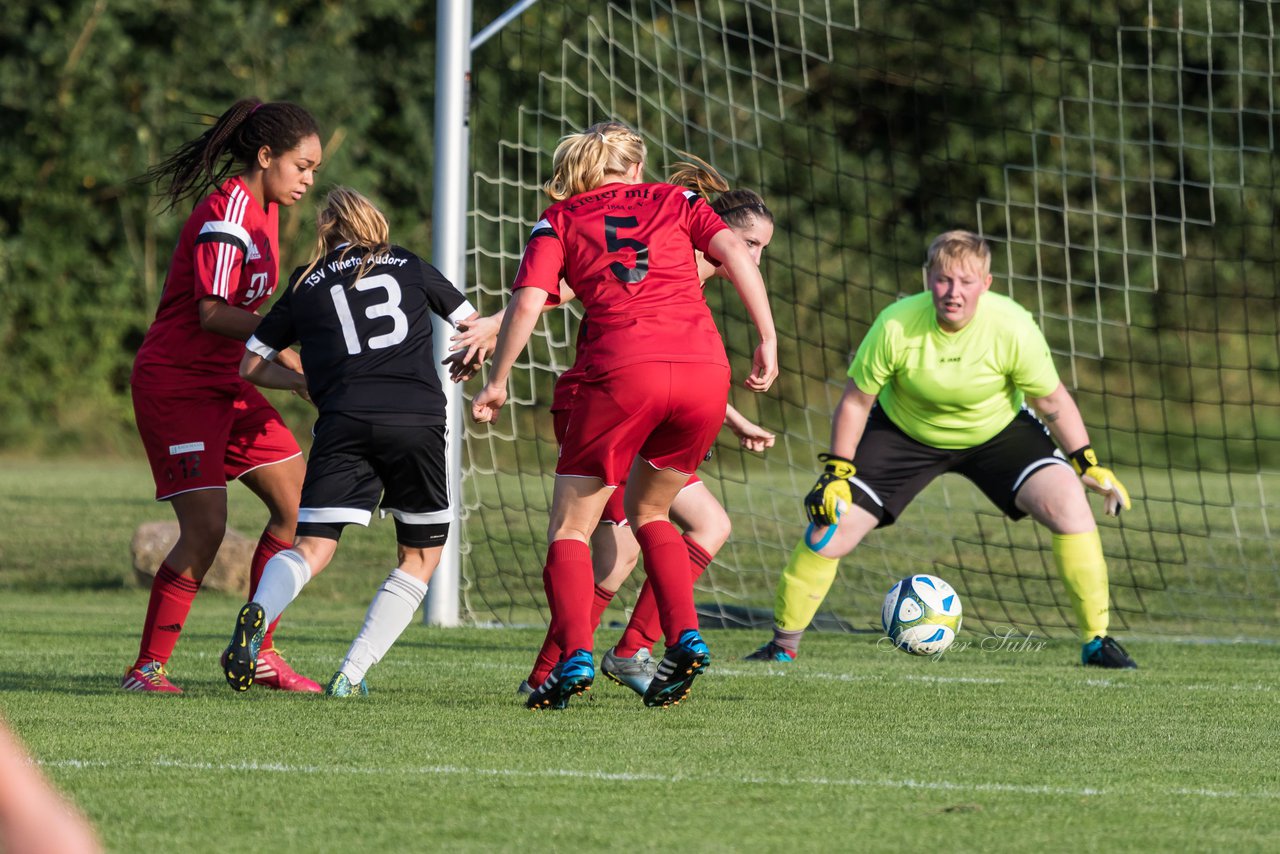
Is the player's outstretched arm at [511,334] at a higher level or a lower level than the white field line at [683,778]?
higher

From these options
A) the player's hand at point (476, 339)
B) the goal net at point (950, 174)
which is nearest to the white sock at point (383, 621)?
the player's hand at point (476, 339)

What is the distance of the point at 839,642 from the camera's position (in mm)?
7148

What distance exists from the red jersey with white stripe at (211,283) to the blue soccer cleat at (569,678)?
155cm

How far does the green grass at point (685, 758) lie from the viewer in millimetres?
3078

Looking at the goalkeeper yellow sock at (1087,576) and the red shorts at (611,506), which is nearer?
the red shorts at (611,506)

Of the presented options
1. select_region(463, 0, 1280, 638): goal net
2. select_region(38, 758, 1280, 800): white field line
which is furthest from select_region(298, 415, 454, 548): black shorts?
select_region(463, 0, 1280, 638): goal net

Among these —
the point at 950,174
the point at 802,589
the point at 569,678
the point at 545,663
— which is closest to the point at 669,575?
the point at 569,678

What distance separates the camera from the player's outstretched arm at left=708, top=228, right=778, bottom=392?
4516 millimetres

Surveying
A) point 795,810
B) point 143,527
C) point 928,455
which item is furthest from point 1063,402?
point 143,527

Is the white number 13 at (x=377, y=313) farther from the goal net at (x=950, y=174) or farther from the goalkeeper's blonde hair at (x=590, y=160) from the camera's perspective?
the goal net at (x=950, y=174)

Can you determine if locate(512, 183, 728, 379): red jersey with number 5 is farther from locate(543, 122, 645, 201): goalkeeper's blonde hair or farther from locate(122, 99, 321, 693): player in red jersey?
locate(122, 99, 321, 693): player in red jersey

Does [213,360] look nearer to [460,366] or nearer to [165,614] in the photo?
[165,614]

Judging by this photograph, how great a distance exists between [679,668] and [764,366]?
2.79 feet

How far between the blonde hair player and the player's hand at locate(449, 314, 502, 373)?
0.15 meters
